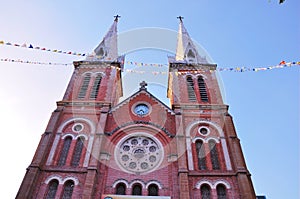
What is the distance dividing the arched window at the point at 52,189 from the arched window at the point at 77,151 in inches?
65.4

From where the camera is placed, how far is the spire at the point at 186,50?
99.1ft

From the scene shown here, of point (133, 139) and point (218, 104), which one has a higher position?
point (218, 104)

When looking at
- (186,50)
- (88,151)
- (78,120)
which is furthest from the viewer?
(186,50)

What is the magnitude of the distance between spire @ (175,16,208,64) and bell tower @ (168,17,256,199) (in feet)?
5.52

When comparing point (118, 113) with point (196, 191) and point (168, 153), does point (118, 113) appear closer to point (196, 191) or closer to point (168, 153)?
point (168, 153)

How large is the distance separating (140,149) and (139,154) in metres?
0.44

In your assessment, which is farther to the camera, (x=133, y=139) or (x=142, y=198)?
(x=133, y=139)

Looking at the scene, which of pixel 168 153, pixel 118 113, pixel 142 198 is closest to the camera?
pixel 142 198

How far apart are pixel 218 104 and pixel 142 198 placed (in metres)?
10.4

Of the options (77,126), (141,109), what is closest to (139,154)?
(141,109)

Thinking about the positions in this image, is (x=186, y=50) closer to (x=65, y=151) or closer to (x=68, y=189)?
(x=65, y=151)

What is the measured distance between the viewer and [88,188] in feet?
54.4

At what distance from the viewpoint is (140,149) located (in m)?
19.9

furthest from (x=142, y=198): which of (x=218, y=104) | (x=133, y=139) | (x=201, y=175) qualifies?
(x=218, y=104)
